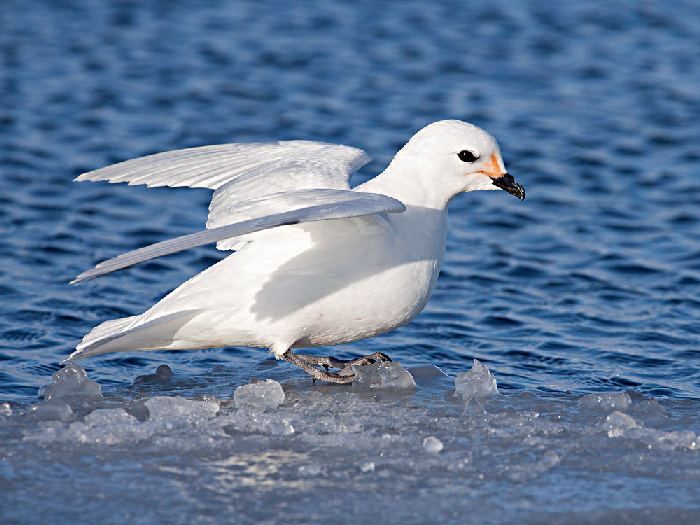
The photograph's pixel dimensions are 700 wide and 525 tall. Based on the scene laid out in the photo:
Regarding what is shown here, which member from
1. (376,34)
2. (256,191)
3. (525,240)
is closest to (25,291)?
(256,191)

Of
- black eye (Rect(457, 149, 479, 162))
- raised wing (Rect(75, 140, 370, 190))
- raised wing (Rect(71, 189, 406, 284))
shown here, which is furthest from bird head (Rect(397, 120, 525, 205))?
raised wing (Rect(71, 189, 406, 284))

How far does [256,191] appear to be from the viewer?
267 inches

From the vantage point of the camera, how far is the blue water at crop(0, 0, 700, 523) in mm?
6039

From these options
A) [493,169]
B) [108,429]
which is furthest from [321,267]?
[108,429]

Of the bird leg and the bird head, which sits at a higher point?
the bird head

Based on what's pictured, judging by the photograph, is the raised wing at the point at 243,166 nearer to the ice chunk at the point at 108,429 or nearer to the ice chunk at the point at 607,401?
the ice chunk at the point at 108,429

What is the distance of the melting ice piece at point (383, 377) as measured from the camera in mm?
6707

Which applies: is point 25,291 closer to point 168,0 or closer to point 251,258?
point 251,258

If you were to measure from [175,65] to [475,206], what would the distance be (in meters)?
4.18

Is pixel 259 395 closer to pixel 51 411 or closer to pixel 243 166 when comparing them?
pixel 51 411

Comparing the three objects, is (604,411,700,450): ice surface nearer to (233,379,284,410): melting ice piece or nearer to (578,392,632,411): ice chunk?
(578,392,632,411): ice chunk

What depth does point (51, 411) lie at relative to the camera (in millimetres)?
6125

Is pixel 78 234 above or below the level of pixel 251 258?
below

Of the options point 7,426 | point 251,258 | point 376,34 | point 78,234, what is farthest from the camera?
point 376,34
